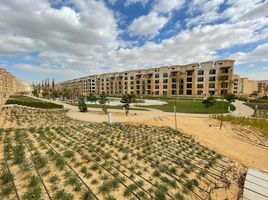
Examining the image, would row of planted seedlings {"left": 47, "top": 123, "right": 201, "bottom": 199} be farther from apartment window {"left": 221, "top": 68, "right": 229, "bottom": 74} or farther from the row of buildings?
apartment window {"left": 221, "top": 68, "right": 229, "bottom": 74}

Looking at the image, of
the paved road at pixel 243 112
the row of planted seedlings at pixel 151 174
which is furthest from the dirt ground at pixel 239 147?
the paved road at pixel 243 112

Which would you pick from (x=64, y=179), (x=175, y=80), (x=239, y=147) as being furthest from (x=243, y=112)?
(x=175, y=80)

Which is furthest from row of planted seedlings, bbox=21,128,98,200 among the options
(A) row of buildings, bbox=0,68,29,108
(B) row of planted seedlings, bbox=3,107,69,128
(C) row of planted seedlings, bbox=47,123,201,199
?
(A) row of buildings, bbox=0,68,29,108

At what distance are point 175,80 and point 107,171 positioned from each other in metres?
66.1

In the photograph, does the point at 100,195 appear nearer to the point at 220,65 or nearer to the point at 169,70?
the point at 220,65

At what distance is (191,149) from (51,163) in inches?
321

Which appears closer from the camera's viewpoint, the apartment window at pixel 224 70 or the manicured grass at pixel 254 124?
the manicured grass at pixel 254 124

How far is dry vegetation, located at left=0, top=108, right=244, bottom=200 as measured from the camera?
15.9 feet

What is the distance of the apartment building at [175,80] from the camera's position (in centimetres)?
5761

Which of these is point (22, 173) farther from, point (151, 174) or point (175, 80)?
point (175, 80)

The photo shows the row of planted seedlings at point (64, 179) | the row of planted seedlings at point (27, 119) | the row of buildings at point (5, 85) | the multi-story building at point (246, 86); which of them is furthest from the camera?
the multi-story building at point (246, 86)

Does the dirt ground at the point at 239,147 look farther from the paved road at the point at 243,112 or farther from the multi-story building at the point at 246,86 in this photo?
the multi-story building at the point at 246,86

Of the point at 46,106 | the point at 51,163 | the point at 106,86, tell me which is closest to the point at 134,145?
the point at 51,163

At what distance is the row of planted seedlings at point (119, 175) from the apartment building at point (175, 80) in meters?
42.0
